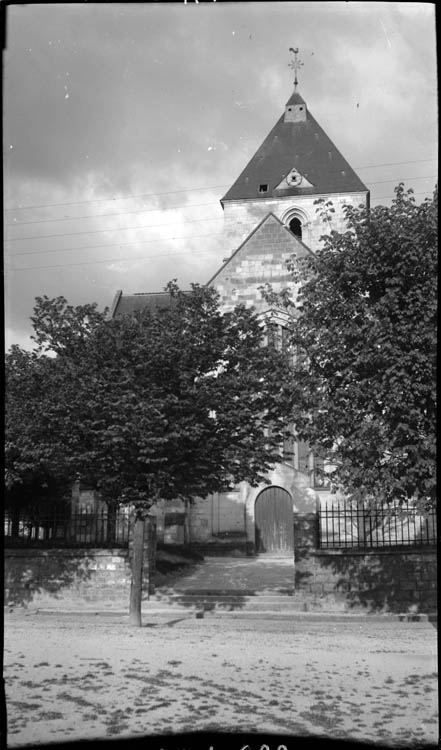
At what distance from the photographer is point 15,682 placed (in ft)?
26.9

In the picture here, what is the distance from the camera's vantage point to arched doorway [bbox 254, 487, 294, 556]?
80.2 ft

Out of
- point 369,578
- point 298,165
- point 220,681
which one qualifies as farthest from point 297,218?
point 220,681

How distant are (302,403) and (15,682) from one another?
5.84 m

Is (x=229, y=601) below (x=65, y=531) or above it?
below

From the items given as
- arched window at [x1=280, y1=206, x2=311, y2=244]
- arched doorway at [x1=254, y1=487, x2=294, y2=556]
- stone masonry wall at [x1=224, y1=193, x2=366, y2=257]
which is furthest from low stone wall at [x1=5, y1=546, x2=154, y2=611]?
arched window at [x1=280, y1=206, x2=311, y2=244]

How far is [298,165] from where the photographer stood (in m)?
39.6

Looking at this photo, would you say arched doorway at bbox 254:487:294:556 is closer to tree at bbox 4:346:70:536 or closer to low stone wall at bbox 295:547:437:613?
low stone wall at bbox 295:547:437:613

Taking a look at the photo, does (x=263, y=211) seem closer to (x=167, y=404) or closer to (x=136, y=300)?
(x=136, y=300)

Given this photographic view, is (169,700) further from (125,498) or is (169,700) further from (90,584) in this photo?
(90,584)

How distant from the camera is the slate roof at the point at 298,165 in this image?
1507 inches

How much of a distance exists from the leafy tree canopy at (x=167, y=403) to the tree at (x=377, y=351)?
4.51ft

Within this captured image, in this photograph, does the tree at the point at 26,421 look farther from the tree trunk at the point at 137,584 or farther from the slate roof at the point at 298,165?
the slate roof at the point at 298,165

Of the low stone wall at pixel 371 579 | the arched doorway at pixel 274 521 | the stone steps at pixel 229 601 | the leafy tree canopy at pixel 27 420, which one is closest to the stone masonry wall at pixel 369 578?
the low stone wall at pixel 371 579

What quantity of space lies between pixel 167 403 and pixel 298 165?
3041cm
